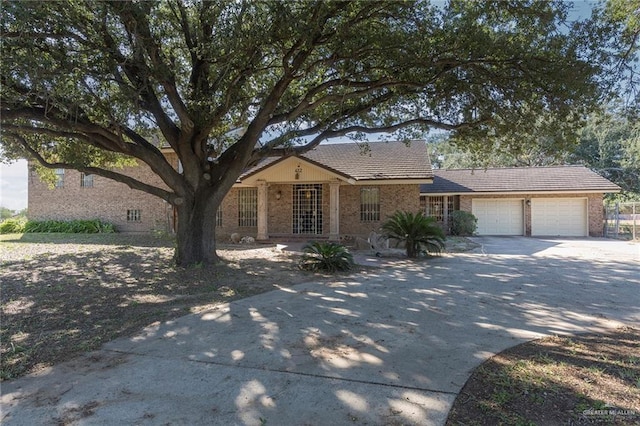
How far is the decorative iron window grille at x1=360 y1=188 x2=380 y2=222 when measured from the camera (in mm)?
18094

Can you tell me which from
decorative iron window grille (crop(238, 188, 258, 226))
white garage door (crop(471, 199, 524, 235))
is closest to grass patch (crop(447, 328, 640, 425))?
decorative iron window grille (crop(238, 188, 258, 226))

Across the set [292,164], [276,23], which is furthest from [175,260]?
[292,164]

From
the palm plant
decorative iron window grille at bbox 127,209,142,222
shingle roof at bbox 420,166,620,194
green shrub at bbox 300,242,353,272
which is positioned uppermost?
shingle roof at bbox 420,166,620,194

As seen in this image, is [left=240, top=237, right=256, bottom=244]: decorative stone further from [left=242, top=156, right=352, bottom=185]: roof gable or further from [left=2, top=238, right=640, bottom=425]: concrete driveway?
[left=2, top=238, right=640, bottom=425]: concrete driveway

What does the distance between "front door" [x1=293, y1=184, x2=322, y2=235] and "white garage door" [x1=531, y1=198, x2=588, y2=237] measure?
39.0ft

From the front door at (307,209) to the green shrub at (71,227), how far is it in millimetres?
10313

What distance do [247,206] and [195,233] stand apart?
9.75 m

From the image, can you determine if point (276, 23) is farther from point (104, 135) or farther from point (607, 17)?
point (607, 17)

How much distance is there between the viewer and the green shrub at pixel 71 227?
68.1ft

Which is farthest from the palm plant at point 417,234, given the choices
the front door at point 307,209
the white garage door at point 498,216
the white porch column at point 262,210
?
the white garage door at point 498,216

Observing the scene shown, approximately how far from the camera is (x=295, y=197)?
18.5 meters

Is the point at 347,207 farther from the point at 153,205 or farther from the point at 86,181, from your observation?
the point at 86,181

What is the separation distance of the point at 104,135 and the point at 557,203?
2139 centimetres

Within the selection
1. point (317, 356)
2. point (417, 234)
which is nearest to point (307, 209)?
point (417, 234)
